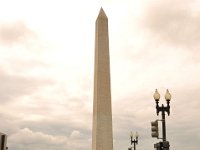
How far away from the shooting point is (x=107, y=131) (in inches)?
1045

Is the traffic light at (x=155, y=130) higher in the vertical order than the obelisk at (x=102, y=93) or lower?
lower

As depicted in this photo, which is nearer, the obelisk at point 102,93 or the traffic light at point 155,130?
the traffic light at point 155,130

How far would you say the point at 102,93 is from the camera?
2708 cm

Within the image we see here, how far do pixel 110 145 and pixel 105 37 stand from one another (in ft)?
25.7

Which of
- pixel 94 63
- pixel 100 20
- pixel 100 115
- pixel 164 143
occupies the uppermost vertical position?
pixel 100 20

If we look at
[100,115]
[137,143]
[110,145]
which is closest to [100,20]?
[100,115]

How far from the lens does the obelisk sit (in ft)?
86.5

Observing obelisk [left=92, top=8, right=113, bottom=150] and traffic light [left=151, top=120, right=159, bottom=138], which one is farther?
obelisk [left=92, top=8, right=113, bottom=150]

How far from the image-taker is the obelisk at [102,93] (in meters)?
26.4

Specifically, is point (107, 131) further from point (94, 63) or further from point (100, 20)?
point (100, 20)

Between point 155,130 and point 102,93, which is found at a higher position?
point 102,93

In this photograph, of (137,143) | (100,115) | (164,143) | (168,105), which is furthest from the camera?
(137,143)

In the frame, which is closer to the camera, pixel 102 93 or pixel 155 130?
pixel 155 130

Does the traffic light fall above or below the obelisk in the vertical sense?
below
